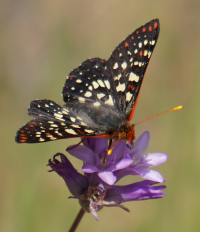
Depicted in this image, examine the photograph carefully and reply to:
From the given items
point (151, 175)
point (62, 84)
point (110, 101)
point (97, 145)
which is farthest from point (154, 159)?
point (62, 84)

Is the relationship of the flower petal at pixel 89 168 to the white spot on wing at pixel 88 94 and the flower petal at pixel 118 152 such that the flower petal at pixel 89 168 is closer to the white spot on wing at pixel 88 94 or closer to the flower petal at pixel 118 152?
the flower petal at pixel 118 152

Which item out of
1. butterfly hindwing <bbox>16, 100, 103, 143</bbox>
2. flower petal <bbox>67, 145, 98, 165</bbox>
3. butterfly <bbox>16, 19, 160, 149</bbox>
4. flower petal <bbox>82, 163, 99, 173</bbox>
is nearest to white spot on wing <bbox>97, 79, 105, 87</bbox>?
butterfly <bbox>16, 19, 160, 149</bbox>

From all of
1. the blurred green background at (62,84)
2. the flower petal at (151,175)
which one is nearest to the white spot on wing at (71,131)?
the flower petal at (151,175)

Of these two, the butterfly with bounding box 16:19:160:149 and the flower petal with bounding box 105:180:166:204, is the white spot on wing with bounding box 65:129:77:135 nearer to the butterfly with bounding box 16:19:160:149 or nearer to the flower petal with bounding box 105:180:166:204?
the butterfly with bounding box 16:19:160:149

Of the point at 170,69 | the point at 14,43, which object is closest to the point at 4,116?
the point at 14,43

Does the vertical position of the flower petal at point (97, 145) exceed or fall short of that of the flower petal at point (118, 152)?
it exceeds it

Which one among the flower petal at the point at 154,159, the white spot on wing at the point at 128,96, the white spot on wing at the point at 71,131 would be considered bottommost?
the flower petal at the point at 154,159
